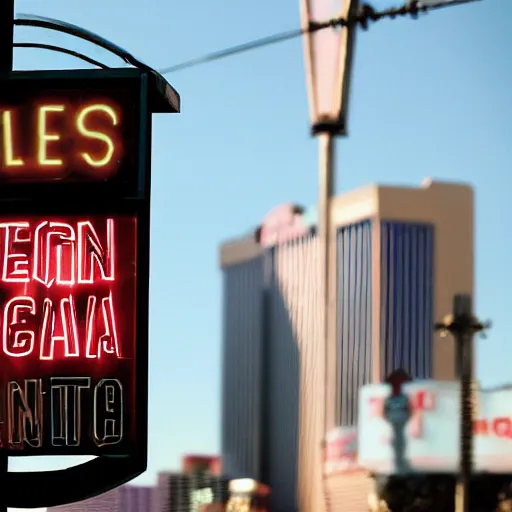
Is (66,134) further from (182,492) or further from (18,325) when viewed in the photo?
(182,492)

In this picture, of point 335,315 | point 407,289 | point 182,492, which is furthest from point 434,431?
point 182,492

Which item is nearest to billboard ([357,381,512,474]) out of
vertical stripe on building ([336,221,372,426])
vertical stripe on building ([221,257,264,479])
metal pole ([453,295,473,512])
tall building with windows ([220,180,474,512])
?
metal pole ([453,295,473,512])

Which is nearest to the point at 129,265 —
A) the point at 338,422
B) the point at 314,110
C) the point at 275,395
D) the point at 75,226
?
the point at 75,226

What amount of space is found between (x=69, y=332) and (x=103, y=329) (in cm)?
25

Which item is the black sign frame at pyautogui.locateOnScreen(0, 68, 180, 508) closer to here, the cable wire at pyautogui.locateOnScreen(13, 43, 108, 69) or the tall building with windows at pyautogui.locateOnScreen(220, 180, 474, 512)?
the cable wire at pyautogui.locateOnScreen(13, 43, 108, 69)

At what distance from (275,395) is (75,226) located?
14060 centimetres

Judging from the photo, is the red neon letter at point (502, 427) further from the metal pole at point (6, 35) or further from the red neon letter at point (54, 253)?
the red neon letter at point (54, 253)

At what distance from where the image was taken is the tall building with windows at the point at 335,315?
126 m

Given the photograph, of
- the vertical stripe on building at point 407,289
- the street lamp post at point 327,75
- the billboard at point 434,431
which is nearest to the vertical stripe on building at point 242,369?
the vertical stripe on building at point 407,289

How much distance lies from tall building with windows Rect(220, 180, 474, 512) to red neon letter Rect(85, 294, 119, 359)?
95.5 metres

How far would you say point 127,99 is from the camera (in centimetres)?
1153

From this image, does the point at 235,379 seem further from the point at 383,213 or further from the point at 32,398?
the point at 32,398

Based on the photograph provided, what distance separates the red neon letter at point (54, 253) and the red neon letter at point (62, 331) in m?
0.18

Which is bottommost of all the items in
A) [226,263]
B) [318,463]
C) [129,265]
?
[318,463]
